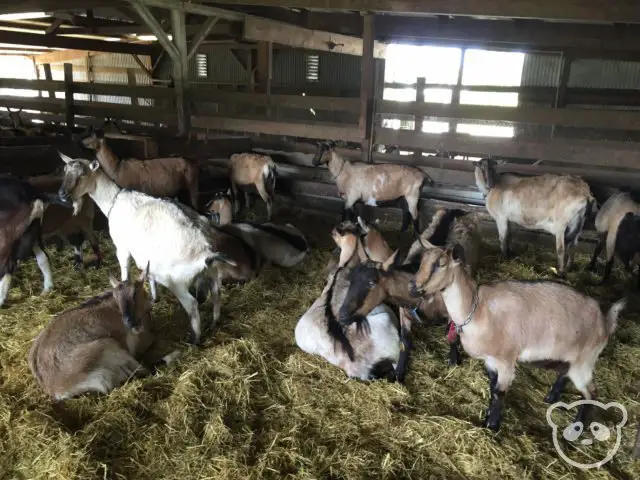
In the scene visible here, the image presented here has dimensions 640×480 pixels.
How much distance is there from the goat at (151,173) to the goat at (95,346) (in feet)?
9.63

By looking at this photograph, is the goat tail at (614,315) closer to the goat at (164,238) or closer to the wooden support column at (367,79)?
the goat at (164,238)

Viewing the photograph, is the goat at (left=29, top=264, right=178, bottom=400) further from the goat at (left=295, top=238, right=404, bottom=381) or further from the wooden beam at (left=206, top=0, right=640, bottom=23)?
the wooden beam at (left=206, top=0, right=640, bottom=23)

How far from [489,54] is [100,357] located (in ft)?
53.0

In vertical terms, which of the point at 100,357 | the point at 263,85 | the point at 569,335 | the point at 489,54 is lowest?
the point at 100,357

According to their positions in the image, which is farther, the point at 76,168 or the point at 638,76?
the point at 638,76

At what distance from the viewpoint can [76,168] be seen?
16.6ft

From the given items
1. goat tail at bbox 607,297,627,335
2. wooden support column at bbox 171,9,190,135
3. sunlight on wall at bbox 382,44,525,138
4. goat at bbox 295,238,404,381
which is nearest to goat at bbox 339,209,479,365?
goat at bbox 295,238,404,381

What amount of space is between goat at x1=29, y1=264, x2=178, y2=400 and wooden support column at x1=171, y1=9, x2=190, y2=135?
17.9 ft

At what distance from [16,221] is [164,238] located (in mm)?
1971

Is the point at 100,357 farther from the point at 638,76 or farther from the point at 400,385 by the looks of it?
the point at 638,76

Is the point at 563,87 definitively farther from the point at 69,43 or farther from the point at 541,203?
the point at 69,43

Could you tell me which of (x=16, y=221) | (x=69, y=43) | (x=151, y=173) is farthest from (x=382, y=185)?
(x=69, y=43)

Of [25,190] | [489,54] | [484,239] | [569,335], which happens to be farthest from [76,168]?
A: [489,54]

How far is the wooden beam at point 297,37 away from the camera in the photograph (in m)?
9.16
